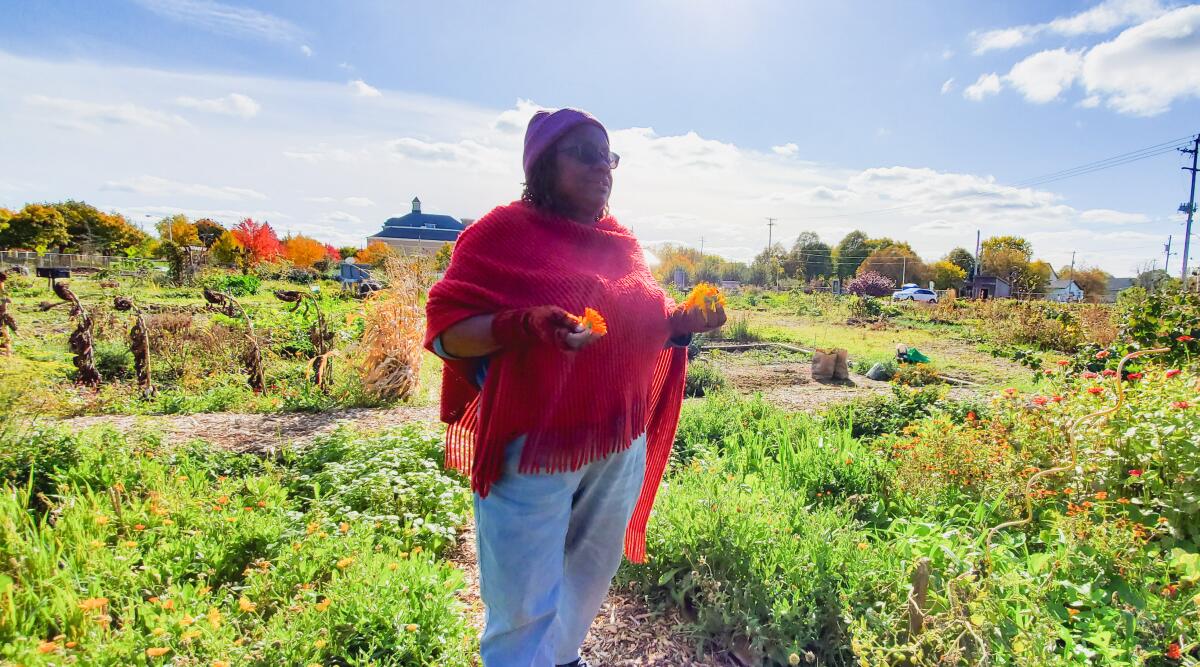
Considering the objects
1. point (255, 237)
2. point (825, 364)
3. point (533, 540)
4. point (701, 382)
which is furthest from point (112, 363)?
point (255, 237)

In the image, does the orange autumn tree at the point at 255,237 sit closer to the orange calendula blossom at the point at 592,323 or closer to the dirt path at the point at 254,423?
the dirt path at the point at 254,423

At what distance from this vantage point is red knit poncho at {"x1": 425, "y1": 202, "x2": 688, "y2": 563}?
1479 millimetres

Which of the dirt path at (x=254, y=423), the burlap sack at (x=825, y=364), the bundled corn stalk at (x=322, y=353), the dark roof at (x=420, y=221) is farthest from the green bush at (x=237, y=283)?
the dark roof at (x=420, y=221)

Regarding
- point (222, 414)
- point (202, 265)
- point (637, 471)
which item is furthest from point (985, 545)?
point (202, 265)

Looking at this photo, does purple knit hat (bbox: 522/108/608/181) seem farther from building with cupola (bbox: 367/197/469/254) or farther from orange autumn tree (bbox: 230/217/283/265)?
building with cupola (bbox: 367/197/469/254)

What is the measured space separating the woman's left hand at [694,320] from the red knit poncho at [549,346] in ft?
0.18

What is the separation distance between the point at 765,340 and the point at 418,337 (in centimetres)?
889

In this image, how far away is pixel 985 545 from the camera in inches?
97.0

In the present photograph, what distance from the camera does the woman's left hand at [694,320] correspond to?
1.76 m

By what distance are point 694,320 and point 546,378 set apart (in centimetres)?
54

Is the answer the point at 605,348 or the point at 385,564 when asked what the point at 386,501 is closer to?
the point at 385,564

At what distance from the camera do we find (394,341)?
20.2 ft

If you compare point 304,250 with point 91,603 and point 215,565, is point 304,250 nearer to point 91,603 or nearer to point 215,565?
point 215,565

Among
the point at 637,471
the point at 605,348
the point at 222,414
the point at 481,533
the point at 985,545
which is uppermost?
the point at 605,348
